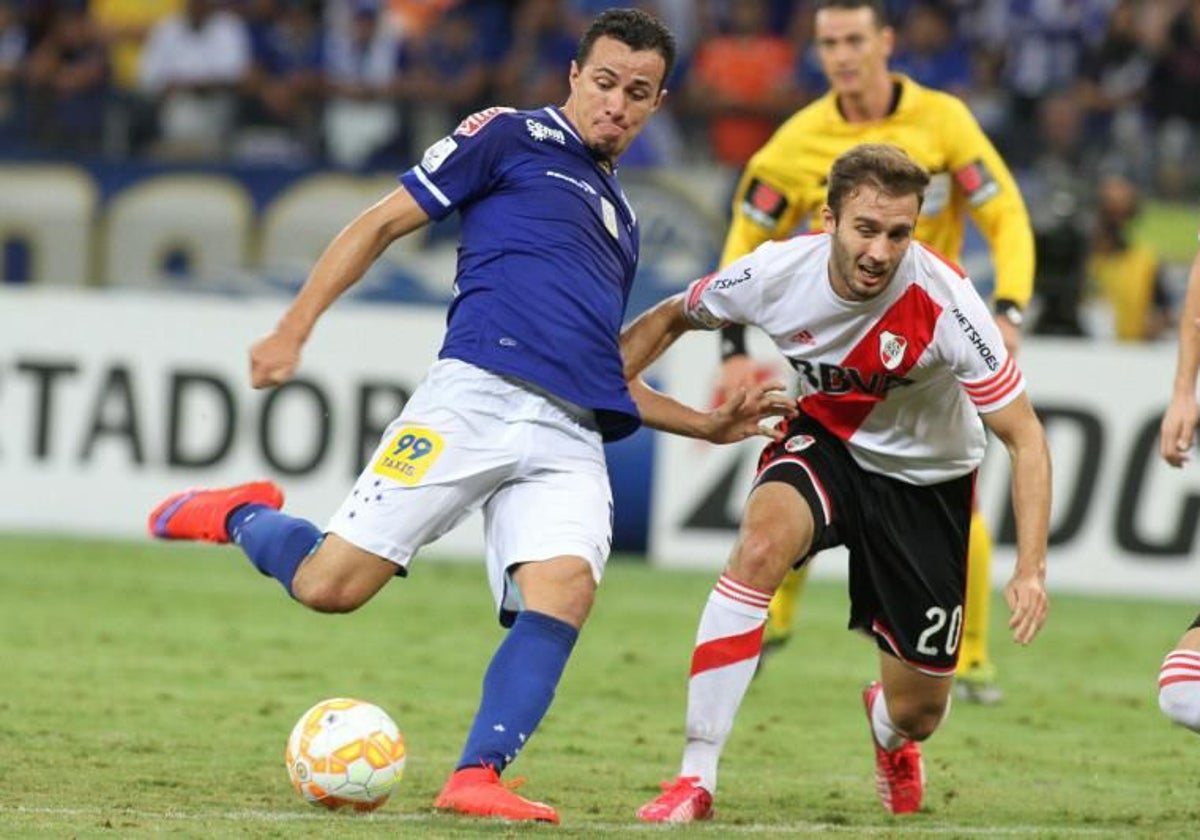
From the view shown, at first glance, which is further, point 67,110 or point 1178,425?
point 67,110

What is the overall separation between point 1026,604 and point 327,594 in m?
1.82

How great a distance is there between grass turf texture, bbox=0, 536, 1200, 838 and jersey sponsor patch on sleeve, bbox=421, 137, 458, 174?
5.64 ft

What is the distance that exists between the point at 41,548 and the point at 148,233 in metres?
4.00

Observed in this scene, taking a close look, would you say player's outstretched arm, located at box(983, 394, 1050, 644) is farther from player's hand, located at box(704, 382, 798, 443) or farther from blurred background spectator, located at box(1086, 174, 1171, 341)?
blurred background spectator, located at box(1086, 174, 1171, 341)

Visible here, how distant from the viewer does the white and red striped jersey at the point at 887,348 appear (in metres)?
6.25

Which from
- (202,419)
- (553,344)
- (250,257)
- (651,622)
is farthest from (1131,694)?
(250,257)

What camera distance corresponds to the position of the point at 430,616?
37.2 feet

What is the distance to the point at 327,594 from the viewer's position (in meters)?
6.21

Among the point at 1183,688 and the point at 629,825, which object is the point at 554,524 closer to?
the point at 629,825

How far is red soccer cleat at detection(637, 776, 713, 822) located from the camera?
620cm

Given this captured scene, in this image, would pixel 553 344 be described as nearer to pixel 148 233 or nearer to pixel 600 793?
pixel 600 793

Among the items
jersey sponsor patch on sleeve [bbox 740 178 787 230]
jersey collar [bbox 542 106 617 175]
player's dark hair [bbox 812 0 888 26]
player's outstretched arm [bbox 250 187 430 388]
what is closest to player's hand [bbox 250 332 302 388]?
player's outstretched arm [bbox 250 187 430 388]

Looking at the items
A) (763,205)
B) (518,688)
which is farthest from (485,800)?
(763,205)

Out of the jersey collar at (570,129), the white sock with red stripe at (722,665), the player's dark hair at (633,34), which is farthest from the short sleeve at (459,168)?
the white sock with red stripe at (722,665)
